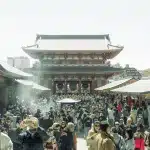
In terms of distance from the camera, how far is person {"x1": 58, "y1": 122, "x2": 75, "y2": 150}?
897 cm

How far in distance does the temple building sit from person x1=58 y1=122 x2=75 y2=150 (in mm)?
A: 39108

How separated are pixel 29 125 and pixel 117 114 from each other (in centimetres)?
1382

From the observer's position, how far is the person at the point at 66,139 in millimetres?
8969

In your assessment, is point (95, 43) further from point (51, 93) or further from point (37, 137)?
point (37, 137)

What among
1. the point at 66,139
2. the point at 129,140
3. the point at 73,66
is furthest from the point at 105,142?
the point at 73,66

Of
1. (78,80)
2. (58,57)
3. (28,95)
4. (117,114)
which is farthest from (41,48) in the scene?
(117,114)

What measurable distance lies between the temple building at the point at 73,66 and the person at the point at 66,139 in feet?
128

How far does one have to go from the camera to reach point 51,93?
48375 mm

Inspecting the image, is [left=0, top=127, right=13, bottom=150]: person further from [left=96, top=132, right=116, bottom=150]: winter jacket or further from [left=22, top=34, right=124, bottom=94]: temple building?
[left=22, top=34, right=124, bottom=94]: temple building

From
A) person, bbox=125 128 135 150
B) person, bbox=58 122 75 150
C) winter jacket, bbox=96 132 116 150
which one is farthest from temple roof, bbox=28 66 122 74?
winter jacket, bbox=96 132 116 150

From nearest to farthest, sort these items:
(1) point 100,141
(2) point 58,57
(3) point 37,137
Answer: (1) point 100,141 < (3) point 37,137 < (2) point 58,57

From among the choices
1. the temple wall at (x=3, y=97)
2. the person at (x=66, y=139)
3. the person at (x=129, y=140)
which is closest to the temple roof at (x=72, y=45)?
the temple wall at (x=3, y=97)

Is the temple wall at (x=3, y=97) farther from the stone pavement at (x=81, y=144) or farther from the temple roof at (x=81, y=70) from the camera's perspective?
the temple roof at (x=81, y=70)

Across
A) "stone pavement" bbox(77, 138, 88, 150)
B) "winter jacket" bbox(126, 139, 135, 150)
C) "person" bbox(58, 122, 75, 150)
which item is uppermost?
"person" bbox(58, 122, 75, 150)
